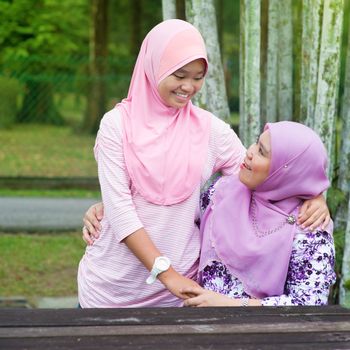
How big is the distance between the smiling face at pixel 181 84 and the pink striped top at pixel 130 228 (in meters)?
0.19

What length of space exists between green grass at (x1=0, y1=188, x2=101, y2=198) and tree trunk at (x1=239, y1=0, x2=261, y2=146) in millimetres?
7165

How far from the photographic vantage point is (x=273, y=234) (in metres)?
2.94

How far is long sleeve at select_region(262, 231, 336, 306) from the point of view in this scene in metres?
2.92

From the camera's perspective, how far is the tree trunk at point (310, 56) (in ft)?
13.8

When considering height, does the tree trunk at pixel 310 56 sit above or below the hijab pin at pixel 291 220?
above

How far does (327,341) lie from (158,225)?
0.84 meters

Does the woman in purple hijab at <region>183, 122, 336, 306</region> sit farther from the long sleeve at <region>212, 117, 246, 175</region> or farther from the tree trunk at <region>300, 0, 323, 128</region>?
the tree trunk at <region>300, 0, 323, 128</region>

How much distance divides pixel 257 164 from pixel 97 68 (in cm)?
1528

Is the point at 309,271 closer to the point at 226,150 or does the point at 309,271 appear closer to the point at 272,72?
the point at 226,150

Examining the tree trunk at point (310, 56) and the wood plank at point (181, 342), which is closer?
the wood plank at point (181, 342)

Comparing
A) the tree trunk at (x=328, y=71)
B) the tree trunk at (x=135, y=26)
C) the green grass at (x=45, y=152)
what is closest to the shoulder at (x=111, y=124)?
the tree trunk at (x=328, y=71)

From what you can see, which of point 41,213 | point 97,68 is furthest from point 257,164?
point 97,68

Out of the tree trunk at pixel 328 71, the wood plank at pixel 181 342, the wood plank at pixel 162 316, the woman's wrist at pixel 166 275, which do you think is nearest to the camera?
the wood plank at pixel 181 342

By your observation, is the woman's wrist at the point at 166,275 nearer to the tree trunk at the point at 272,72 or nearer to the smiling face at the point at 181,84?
the smiling face at the point at 181,84
